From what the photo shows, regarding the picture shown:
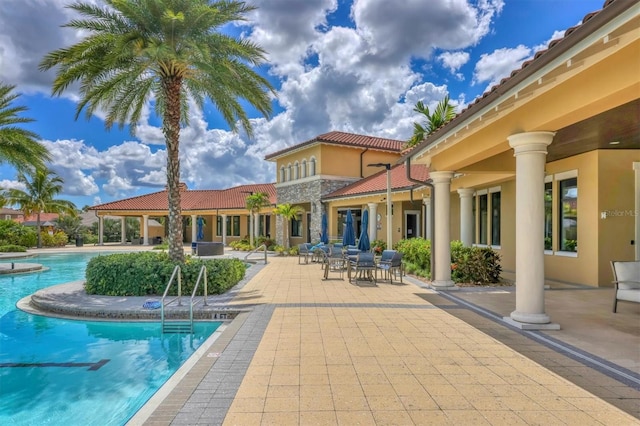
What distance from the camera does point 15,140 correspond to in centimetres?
1639

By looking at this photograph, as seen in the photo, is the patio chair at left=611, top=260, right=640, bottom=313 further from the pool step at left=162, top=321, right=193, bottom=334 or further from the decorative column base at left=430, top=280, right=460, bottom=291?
the pool step at left=162, top=321, right=193, bottom=334

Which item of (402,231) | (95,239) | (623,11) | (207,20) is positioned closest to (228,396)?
(623,11)

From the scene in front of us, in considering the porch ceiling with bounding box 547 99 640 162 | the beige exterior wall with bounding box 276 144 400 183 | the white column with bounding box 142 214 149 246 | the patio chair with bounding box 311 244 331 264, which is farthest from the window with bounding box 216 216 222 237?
the porch ceiling with bounding box 547 99 640 162

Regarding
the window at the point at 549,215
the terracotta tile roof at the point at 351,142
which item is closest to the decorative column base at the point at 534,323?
the window at the point at 549,215

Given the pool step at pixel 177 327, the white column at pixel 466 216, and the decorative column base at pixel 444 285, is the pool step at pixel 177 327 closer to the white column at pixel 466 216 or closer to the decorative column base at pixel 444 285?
the decorative column base at pixel 444 285

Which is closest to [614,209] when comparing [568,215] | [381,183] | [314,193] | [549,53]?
[568,215]

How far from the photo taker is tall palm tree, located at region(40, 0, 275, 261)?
32.9 feet

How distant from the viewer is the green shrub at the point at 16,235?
31.3 meters

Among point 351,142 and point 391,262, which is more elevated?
point 351,142

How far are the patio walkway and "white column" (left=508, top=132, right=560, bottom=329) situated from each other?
19.5 inches

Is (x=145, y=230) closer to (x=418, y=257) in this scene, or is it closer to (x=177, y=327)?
(x=418, y=257)

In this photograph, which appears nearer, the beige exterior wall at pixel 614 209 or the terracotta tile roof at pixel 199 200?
the beige exterior wall at pixel 614 209

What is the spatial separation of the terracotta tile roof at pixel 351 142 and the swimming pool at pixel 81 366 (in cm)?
1791

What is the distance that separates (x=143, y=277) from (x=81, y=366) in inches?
170
